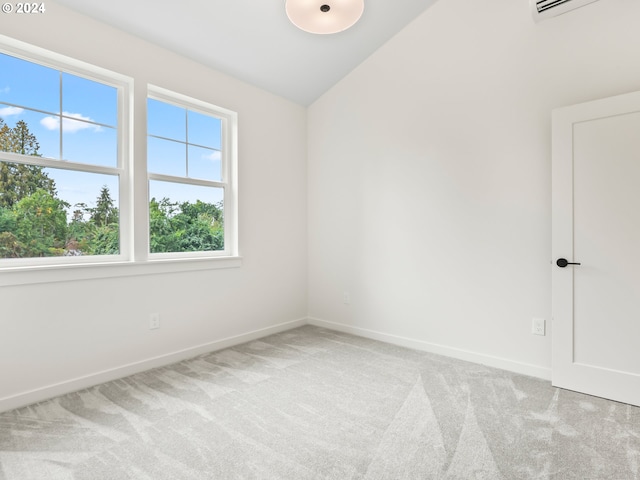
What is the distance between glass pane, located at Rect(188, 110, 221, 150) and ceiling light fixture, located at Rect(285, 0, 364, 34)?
4.79ft

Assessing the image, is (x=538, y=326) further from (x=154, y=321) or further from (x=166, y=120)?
(x=166, y=120)

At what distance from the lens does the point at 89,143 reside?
2588mm

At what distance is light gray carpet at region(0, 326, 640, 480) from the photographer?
5.32 feet

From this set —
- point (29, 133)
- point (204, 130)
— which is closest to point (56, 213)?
point (29, 133)

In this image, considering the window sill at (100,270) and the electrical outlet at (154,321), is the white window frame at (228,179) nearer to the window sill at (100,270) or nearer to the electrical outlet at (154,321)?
the window sill at (100,270)

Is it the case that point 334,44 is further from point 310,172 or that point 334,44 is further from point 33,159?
point 33,159

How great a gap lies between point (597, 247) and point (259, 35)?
309 centimetres

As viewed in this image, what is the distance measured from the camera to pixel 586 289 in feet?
7.80

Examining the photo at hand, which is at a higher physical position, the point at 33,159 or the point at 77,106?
the point at 77,106

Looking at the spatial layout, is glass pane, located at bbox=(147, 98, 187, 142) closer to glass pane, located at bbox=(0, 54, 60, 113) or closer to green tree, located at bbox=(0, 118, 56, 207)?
glass pane, located at bbox=(0, 54, 60, 113)

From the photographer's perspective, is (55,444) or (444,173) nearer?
(55,444)

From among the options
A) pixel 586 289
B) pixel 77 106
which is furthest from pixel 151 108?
pixel 586 289

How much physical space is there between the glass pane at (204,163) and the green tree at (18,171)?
114 centimetres

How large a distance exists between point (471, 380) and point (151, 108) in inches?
133
